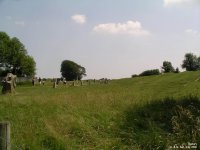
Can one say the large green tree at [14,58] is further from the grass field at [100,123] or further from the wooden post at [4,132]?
the wooden post at [4,132]

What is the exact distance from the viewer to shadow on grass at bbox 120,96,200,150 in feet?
36.0

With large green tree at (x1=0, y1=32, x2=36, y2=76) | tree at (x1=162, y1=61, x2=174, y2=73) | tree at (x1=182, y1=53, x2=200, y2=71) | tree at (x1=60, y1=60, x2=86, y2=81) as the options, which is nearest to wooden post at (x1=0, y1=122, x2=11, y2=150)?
large green tree at (x1=0, y1=32, x2=36, y2=76)

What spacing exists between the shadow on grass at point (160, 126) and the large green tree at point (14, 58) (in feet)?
293

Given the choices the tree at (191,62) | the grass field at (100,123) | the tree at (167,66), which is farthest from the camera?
the tree at (191,62)

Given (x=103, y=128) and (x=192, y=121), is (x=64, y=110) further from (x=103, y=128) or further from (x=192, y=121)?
(x=192, y=121)

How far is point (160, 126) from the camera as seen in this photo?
553 inches

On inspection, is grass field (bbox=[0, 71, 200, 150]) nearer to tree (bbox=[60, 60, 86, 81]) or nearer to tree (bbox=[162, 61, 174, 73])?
tree (bbox=[162, 61, 174, 73])

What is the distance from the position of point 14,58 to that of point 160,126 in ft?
312

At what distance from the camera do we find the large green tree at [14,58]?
104863 mm

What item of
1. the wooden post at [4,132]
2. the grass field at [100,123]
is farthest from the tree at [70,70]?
the wooden post at [4,132]

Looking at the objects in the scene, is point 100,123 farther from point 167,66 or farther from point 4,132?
point 167,66

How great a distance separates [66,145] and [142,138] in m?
2.14

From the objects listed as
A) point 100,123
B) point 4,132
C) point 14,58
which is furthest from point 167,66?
point 4,132

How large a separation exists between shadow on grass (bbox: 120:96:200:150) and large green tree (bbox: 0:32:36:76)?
3521 inches
